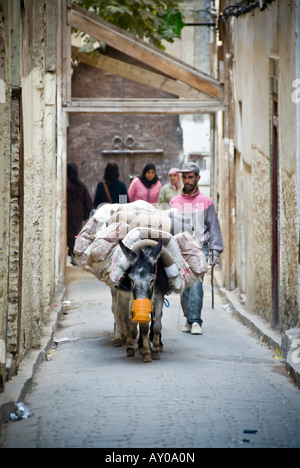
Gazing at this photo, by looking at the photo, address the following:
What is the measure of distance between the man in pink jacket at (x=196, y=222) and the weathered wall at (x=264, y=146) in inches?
26.5

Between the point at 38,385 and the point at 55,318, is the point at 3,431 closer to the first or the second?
the point at 38,385

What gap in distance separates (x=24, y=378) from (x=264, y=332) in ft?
12.2

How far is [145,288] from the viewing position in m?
8.22

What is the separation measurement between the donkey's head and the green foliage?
362 inches

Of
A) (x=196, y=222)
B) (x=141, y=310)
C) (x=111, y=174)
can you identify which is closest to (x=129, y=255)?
(x=141, y=310)

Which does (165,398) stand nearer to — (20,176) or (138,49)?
(20,176)

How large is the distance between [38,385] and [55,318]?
12.6 ft

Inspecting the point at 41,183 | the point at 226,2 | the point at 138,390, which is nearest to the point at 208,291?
the point at 226,2

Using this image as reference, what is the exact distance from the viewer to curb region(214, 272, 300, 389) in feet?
26.6

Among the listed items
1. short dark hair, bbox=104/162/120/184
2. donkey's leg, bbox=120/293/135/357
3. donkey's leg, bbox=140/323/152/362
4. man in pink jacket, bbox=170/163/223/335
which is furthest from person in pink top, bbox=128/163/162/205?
donkey's leg, bbox=140/323/152/362

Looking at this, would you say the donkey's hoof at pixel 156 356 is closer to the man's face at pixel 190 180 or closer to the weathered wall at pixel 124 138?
the man's face at pixel 190 180

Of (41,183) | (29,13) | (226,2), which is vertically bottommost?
(41,183)

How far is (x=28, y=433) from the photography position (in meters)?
5.97

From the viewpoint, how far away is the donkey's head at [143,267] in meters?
8.24
